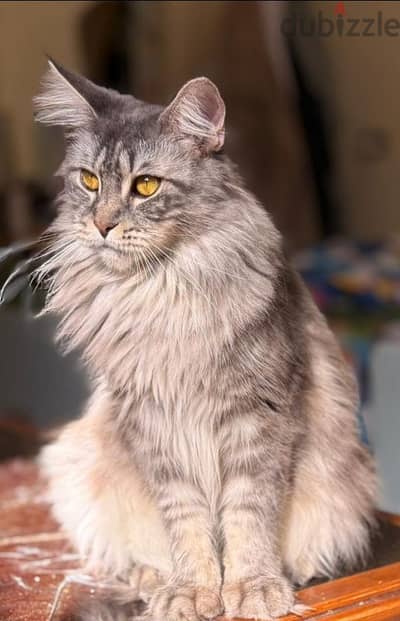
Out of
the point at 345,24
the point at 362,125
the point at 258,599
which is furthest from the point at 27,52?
the point at 258,599

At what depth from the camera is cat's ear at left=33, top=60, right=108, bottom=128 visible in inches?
54.4

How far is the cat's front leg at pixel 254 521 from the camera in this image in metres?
1.39

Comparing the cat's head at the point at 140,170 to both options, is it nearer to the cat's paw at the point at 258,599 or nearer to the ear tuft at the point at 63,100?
the ear tuft at the point at 63,100

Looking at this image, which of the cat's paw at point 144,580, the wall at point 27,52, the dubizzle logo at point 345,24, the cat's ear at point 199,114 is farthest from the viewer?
the wall at point 27,52

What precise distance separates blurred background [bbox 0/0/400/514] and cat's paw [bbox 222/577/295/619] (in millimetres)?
1481

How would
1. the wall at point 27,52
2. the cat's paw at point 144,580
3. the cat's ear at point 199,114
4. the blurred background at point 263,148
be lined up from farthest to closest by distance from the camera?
the blurred background at point 263,148, the wall at point 27,52, the cat's paw at point 144,580, the cat's ear at point 199,114

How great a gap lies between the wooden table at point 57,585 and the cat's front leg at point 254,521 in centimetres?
8

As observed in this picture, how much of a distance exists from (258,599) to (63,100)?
0.87m

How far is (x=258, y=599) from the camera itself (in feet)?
4.44

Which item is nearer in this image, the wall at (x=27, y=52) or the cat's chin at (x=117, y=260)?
the cat's chin at (x=117, y=260)

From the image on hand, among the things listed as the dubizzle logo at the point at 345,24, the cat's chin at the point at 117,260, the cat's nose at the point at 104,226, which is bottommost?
the cat's chin at the point at 117,260

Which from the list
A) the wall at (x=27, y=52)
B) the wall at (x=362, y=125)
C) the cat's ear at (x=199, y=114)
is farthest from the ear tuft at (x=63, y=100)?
the wall at (x=362, y=125)

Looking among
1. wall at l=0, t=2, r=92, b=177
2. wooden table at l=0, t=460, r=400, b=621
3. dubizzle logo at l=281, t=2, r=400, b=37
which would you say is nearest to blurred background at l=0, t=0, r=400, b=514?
wall at l=0, t=2, r=92, b=177

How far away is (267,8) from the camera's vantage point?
3158 mm
